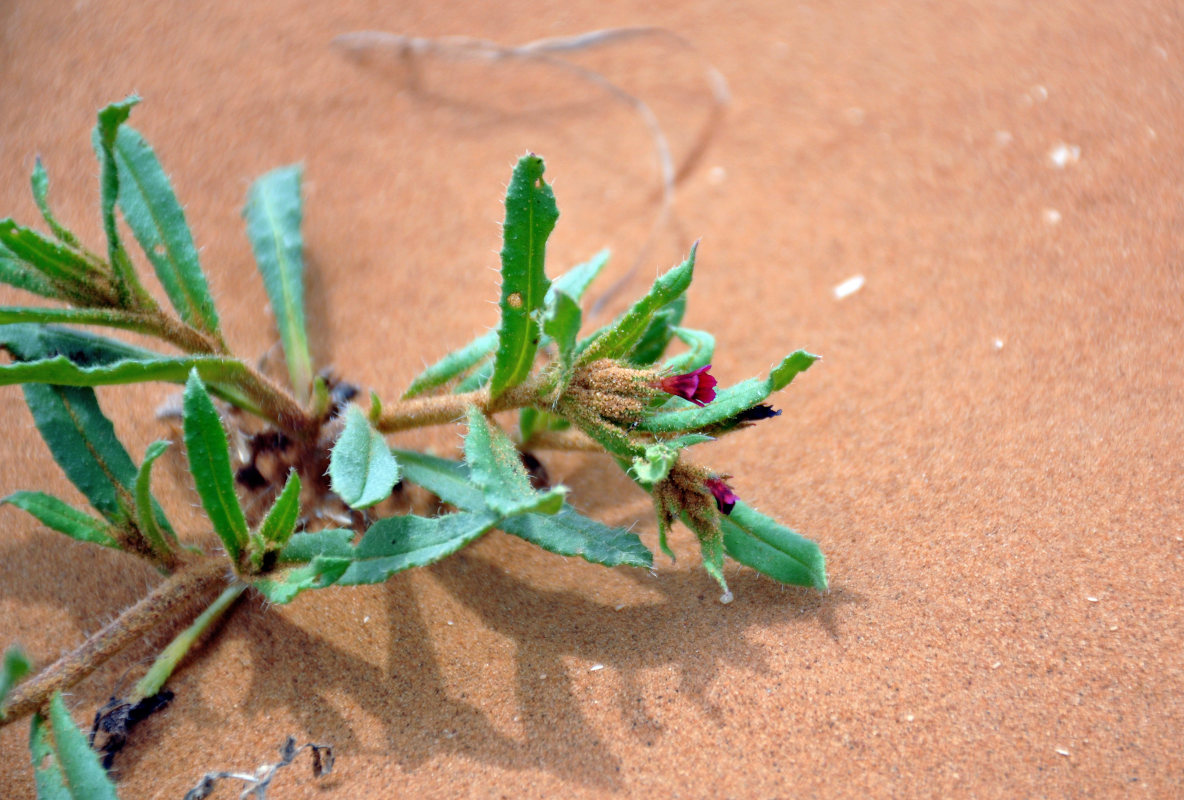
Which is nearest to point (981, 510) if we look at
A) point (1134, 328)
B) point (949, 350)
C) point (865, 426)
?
point (865, 426)

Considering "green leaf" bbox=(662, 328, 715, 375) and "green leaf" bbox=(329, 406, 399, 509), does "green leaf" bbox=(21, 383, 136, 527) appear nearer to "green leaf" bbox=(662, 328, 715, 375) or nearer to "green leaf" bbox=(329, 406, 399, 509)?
"green leaf" bbox=(329, 406, 399, 509)

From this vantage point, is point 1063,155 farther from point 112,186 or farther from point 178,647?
point 178,647

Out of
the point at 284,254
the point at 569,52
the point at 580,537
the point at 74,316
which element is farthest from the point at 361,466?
the point at 569,52

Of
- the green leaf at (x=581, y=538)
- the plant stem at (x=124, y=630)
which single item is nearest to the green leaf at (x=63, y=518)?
the plant stem at (x=124, y=630)

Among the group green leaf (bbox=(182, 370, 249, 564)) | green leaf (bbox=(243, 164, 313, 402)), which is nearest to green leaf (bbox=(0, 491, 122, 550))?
green leaf (bbox=(182, 370, 249, 564))

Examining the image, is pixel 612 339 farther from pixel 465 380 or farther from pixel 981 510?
pixel 981 510
